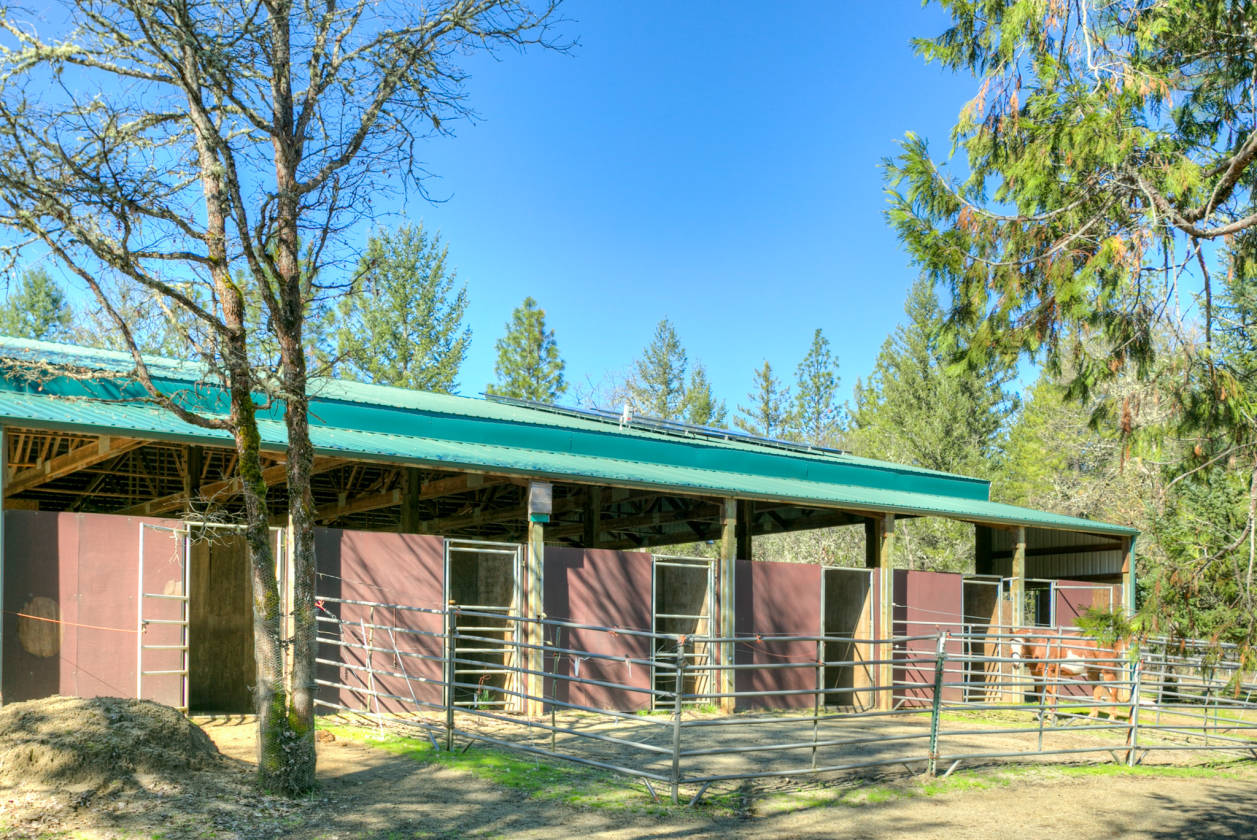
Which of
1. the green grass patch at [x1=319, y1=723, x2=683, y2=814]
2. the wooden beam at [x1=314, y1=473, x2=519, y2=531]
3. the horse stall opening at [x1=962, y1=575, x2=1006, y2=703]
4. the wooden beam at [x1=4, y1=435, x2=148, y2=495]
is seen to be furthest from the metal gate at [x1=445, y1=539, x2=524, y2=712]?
the horse stall opening at [x1=962, y1=575, x2=1006, y2=703]

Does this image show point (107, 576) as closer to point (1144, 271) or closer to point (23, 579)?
point (23, 579)

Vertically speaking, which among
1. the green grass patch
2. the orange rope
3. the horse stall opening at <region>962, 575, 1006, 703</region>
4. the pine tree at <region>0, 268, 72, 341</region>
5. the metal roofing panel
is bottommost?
the horse stall opening at <region>962, 575, 1006, 703</region>

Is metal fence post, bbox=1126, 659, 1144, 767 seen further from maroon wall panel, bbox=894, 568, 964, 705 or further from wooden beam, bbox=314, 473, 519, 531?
wooden beam, bbox=314, 473, 519, 531

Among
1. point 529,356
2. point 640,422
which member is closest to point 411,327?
point 529,356

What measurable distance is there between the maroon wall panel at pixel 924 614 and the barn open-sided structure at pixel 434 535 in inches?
2.0

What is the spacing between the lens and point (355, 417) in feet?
46.0

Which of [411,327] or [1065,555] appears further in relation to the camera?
[411,327]

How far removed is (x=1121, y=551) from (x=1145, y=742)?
9198 mm

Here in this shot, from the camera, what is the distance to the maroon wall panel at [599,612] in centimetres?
1357

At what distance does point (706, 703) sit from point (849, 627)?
3711 millimetres

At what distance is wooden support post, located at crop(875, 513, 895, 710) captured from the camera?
16.7 meters

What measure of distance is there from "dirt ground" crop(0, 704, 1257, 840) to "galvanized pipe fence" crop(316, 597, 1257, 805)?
23.8 inches

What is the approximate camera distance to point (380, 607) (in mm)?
12258

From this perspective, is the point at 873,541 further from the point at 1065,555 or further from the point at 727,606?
the point at 1065,555
